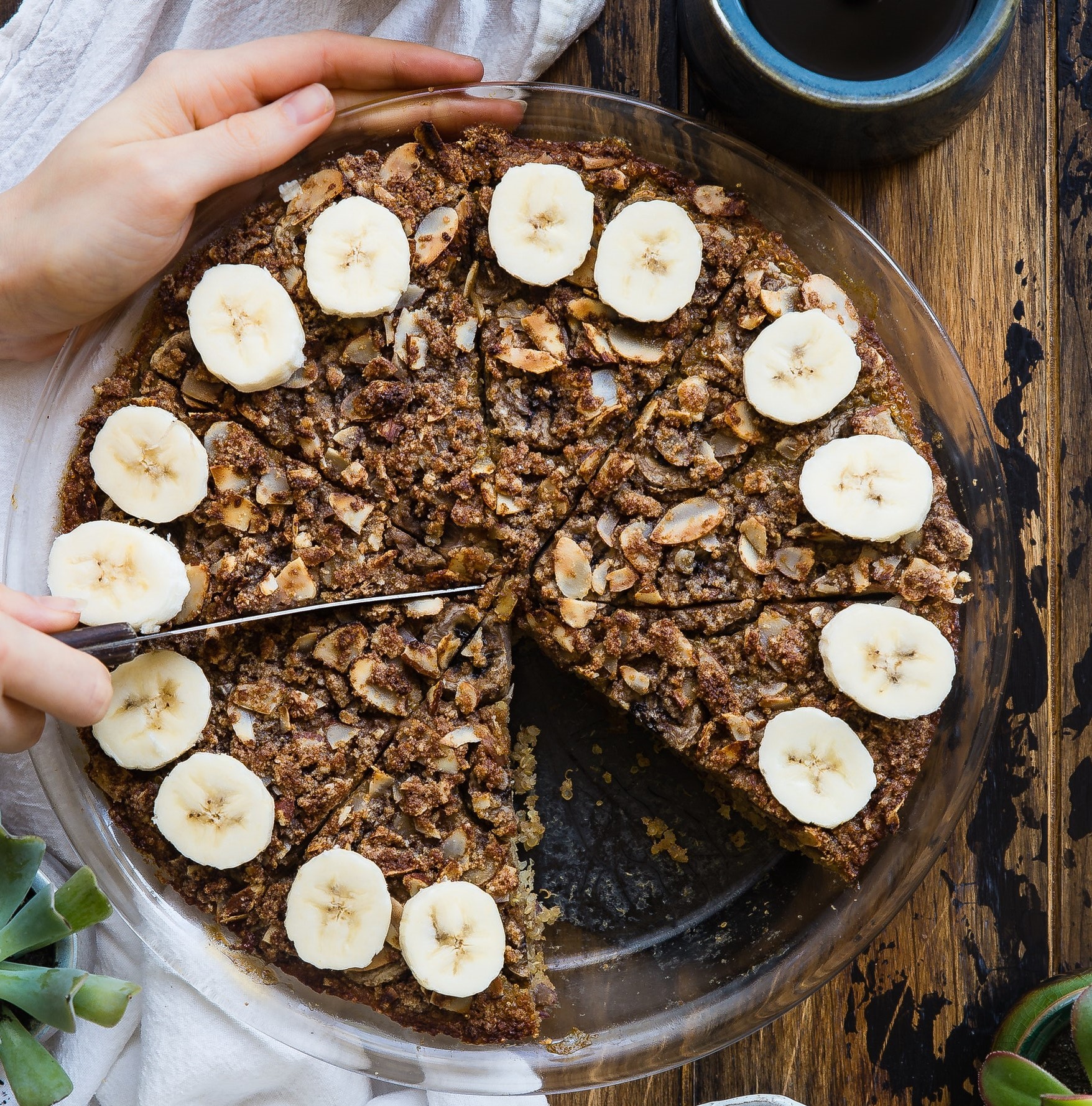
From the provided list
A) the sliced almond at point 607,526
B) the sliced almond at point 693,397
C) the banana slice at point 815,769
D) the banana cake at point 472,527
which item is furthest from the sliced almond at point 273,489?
the banana slice at point 815,769

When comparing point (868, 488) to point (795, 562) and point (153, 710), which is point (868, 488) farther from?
point (153, 710)

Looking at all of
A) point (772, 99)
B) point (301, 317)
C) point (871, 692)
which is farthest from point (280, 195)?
point (871, 692)

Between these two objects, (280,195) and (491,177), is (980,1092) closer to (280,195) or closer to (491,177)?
(491,177)

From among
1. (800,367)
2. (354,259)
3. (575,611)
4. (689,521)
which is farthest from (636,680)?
(354,259)

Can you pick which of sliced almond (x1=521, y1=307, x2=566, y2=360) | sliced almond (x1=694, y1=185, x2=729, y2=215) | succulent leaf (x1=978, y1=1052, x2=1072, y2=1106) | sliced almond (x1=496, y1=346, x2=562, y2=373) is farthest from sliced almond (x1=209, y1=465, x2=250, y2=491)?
succulent leaf (x1=978, y1=1052, x2=1072, y2=1106)

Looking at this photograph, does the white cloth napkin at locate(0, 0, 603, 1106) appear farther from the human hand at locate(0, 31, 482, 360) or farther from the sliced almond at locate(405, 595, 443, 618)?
the sliced almond at locate(405, 595, 443, 618)

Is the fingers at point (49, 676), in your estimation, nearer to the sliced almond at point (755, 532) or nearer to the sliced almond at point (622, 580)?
the sliced almond at point (622, 580)
